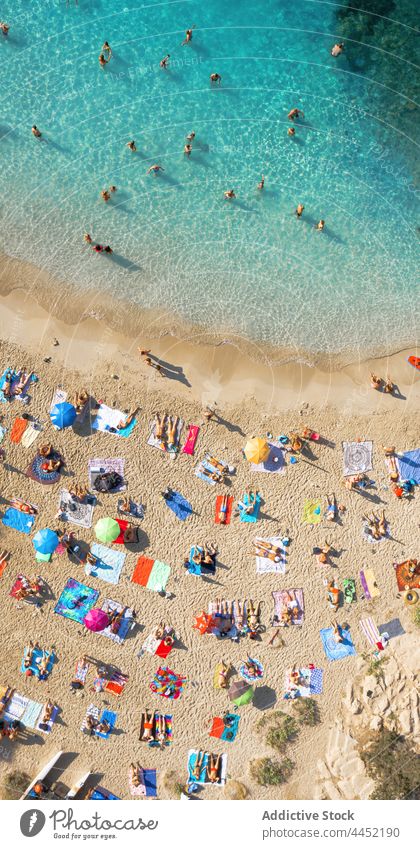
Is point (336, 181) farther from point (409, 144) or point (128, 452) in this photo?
point (128, 452)

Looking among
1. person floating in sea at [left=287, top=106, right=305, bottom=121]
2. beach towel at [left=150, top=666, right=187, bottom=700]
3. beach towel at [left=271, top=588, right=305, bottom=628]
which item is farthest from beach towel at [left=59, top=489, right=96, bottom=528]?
person floating in sea at [left=287, top=106, right=305, bottom=121]

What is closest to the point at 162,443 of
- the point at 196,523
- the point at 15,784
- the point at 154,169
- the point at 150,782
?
the point at 196,523

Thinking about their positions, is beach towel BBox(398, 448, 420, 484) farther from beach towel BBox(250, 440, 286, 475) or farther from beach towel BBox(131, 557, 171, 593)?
beach towel BBox(131, 557, 171, 593)

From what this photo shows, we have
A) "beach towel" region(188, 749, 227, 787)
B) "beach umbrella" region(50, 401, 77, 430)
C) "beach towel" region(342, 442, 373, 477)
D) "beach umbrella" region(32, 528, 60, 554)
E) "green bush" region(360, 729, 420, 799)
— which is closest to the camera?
"green bush" region(360, 729, 420, 799)

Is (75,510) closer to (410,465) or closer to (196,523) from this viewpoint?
(196,523)

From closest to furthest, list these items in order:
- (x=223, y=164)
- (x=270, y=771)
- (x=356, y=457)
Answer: (x=270, y=771)
(x=356, y=457)
(x=223, y=164)
